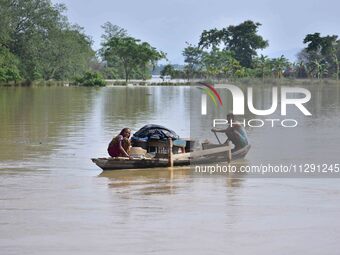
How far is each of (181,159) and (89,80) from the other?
8651cm

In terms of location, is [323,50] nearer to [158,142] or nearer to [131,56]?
[131,56]

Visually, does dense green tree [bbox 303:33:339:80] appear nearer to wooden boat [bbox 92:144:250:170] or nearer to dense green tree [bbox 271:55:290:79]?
dense green tree [bbox 271:55:290:79]

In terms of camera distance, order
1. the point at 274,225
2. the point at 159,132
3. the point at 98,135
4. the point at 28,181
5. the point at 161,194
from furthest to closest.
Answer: the point at 98,135 < the point at 159,132 < the point at 28,181 < the point at 161,194 < the point at 274,225

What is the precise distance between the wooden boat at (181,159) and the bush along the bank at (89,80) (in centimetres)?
8457

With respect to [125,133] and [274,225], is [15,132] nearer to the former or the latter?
[125,133]

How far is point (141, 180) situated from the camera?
1755 centimetres

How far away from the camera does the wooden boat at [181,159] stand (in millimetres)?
18484

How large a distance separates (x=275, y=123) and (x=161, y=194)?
65.5 feet

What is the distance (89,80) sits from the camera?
105 m

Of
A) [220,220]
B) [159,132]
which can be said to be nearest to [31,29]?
[159,132]

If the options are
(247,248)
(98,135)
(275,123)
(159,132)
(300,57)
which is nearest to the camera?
(247,248)

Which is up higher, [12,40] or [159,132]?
[12,40]

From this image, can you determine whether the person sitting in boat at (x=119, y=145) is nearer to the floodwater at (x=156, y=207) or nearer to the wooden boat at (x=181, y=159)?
the wooden boat at (x=181, y=159)

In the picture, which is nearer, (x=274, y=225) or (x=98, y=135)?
(x=274, y=225)
